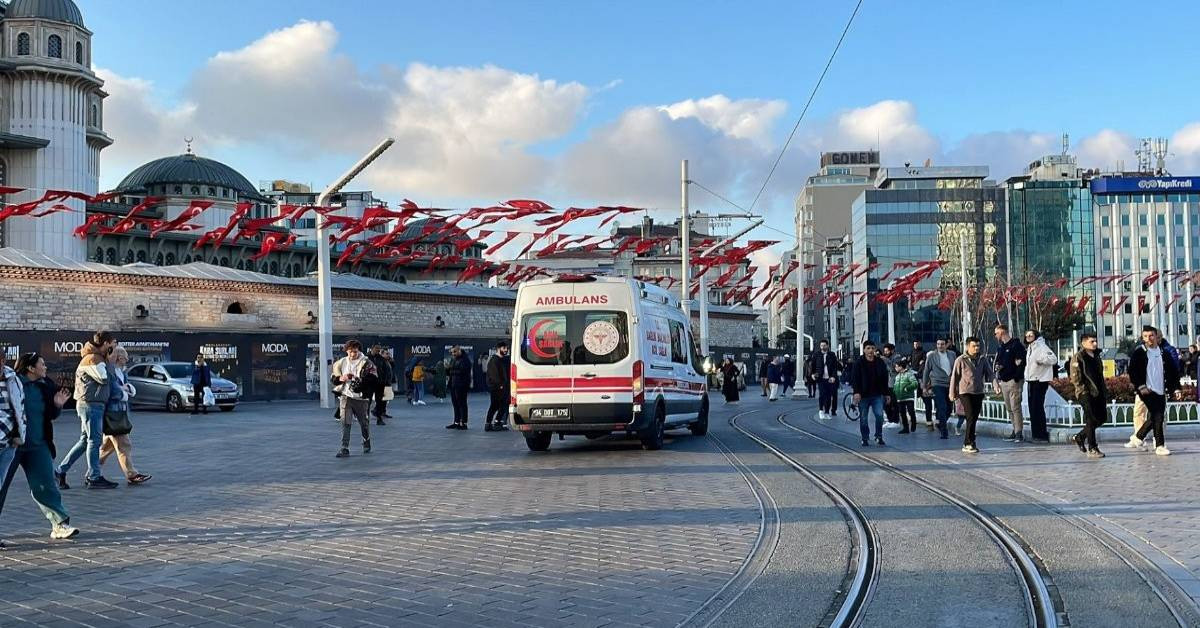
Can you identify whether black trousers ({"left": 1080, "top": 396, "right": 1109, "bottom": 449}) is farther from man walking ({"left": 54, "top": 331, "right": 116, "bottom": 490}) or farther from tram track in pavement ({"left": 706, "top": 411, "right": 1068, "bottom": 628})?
man walking ({"left": 54, "top": 331, "right": 116, "bottom": 490})

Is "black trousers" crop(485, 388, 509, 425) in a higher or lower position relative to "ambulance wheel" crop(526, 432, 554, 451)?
higher

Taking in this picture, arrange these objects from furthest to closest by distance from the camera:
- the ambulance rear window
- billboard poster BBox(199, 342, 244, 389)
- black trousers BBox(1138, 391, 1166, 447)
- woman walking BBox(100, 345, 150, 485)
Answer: billboard poster BBox(199, 342, 244, 389), the ambulance rear window, black trousers BBox(1138, 391, 1166, 447), woman walking BBox(100, 345, 150, 485)

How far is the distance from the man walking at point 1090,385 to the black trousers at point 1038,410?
6.80 ft

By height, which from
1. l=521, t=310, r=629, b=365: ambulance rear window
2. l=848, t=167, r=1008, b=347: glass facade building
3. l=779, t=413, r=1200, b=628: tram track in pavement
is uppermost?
l=848, t=167, r=1008, b=347: glass facade building

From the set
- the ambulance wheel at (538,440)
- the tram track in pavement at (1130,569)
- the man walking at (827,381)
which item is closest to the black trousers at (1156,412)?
the tram track in pavement at (1130,569)

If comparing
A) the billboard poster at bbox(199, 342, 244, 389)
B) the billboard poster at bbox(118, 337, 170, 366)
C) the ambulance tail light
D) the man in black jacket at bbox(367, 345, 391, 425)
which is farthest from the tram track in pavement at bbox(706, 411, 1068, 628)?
the billboard poster at bbox(199, 342, 244, 389)

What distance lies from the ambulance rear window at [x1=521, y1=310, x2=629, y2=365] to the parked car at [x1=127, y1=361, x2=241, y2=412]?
1767 cm

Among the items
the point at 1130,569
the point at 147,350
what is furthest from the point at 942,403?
the point at 147,350

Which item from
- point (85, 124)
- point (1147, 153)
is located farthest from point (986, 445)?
point (1147, 153)

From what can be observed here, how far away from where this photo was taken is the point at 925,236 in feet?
381

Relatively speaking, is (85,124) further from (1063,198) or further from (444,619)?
(1063,198)

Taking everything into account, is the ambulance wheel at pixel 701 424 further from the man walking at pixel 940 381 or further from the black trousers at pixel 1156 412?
the black trousers at pixel 1156 412

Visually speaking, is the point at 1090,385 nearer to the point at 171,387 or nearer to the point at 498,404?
the point at 498,404

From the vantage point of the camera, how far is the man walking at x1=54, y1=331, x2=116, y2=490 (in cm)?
1207
